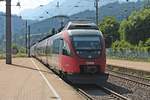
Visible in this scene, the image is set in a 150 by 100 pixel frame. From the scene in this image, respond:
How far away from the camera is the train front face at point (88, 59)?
21.0 metres

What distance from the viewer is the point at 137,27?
7025 cm

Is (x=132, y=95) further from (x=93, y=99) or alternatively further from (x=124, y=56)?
(x=124, y=56)

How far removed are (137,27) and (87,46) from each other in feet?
163

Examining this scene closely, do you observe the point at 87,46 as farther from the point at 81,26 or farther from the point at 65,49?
the point at 81,26

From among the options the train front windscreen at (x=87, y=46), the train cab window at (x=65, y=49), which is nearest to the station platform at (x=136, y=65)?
the train cab window at (x=65, y=49)

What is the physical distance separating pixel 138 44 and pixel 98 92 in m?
51.5

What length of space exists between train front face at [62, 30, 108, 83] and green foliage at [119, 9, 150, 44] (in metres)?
48.6

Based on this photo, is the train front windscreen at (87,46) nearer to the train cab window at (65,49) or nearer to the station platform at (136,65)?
the train cab window at (65,49)

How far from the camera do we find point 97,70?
21344mm

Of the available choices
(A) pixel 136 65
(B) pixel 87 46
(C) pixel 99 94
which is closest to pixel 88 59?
(B) pixel 87 46

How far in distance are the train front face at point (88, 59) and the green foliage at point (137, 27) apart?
160 ft

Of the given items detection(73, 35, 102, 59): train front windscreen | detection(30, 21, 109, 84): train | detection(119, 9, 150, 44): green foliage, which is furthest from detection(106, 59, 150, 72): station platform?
detection(119, 9, 150, 44): green foliage

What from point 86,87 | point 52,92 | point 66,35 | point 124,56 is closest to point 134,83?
point 86,87

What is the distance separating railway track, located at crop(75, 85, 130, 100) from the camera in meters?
17.4
